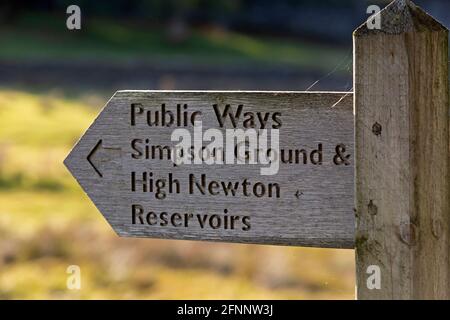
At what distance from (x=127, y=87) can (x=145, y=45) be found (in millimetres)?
15477

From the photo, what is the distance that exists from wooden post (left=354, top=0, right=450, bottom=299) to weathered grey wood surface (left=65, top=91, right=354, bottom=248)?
111 mm

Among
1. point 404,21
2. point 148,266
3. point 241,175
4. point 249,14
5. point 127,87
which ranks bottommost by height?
point 148,266

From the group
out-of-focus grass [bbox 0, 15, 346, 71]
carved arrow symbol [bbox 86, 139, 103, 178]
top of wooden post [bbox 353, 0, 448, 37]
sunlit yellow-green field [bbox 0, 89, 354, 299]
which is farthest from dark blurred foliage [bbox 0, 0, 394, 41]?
top of wooden post [bbox 353, 0, 448, 37]

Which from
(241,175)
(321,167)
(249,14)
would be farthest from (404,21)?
(249,14)

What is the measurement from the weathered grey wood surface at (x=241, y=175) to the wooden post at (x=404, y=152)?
4.4 inches

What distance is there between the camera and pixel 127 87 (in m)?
22.8

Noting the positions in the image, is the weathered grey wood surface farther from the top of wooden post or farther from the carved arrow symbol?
the top of wooden post

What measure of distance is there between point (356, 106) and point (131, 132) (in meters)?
0.50

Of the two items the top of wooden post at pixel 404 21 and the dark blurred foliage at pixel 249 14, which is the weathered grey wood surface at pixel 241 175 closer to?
the top of wooden post at pixel 404 21

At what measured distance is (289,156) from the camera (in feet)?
6.38

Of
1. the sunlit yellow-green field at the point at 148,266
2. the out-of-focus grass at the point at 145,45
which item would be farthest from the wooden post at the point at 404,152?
the out-of-focus grass at the point at 145,45

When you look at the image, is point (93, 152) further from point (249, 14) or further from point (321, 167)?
point (249, 14)

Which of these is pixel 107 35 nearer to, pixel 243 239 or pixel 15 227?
pixel 15 227

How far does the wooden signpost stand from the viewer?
1.75m
